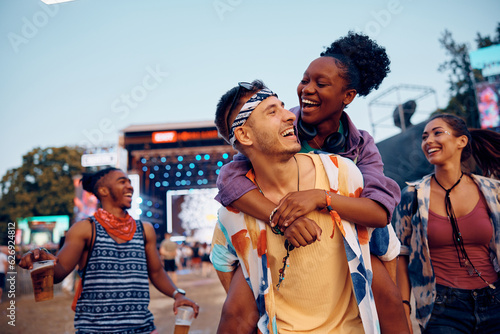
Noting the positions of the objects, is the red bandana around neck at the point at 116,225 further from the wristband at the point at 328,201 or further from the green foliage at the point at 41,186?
the green foliage at the point at 41,186

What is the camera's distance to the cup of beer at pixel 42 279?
2.40 meters

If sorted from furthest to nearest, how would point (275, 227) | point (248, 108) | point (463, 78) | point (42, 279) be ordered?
point (463, 78) < point (42, 279) < point (248, 108) < point (275, 227)

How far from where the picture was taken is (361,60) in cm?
225

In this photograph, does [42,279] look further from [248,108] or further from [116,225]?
[248,108]

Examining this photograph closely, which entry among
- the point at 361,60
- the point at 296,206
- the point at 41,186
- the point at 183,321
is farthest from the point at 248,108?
the point at 41,186

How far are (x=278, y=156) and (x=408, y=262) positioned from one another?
61.2 inches

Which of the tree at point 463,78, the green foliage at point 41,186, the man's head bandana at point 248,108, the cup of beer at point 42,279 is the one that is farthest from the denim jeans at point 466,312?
the green foliage at point 41,186

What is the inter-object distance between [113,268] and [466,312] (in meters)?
2.36

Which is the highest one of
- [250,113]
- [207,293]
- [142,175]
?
[142,175]

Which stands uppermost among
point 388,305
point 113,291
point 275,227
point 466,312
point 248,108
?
point 248,108

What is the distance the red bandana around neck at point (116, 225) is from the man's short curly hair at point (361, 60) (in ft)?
6.53

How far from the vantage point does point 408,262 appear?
278 cm

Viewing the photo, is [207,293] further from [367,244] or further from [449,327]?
[367,244]

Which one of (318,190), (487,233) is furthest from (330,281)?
(487,233)
